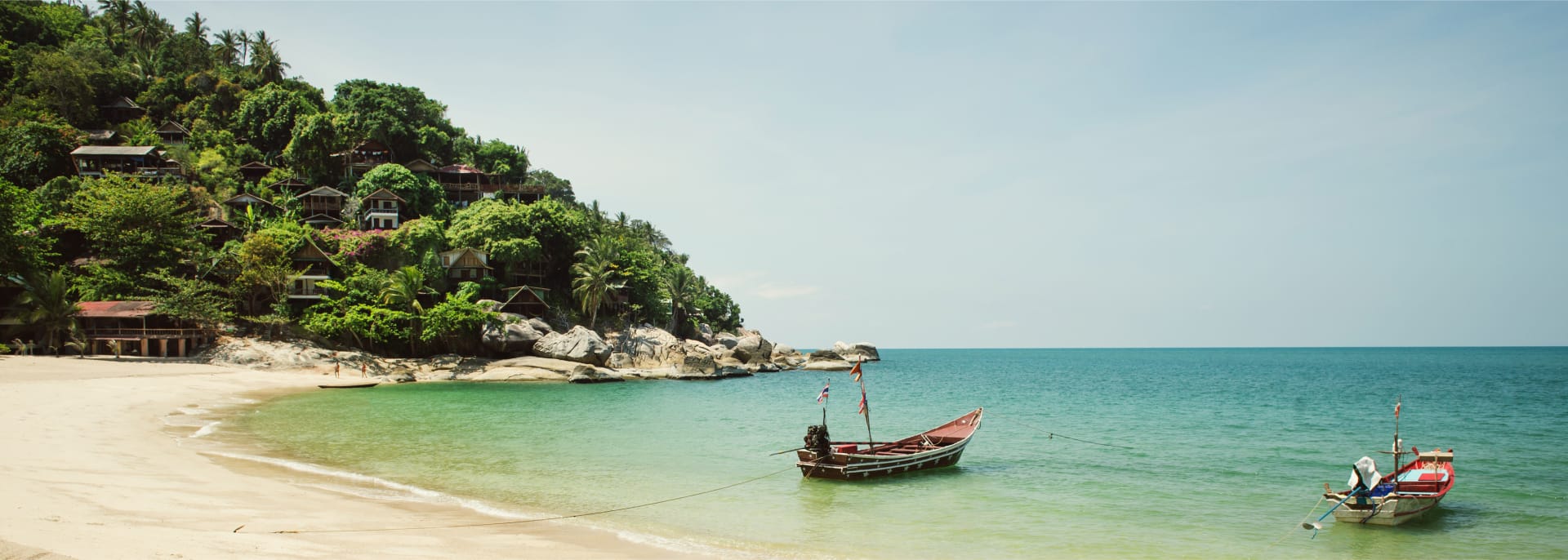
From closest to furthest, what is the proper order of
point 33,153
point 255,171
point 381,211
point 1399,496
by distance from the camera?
1. point 1399,496
2. point 33,153
3. point 381,211
4. point 255,171

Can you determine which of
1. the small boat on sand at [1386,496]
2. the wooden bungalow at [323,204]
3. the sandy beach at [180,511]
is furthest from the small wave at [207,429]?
the wooden bungalow at [323,204]

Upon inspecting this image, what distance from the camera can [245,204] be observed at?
181 feet

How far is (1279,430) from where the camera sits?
29.6m

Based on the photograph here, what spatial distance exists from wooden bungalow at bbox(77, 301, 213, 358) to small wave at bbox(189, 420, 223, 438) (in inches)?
945

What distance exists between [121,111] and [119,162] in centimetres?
1511

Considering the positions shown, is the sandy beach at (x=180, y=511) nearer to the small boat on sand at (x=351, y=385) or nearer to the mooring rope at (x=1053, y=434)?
the small boat on sand at (x=351, y=385)

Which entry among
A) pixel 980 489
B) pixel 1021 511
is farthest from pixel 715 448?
pixel 1021 511

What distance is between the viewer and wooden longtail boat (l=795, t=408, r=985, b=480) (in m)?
19.0

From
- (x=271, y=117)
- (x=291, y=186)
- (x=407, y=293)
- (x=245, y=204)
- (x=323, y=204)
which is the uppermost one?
(x=271, y=117)

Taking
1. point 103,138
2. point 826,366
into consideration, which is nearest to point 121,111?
point 103,138

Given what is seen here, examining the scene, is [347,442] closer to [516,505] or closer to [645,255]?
[516,505]

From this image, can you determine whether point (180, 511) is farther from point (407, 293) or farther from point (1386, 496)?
point (407, 293)

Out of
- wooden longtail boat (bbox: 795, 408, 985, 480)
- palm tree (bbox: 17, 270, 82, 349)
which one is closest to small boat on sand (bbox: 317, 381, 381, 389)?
palm tree (bbox: 17, 270, 82, 349)

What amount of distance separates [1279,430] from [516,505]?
29.0 metres
